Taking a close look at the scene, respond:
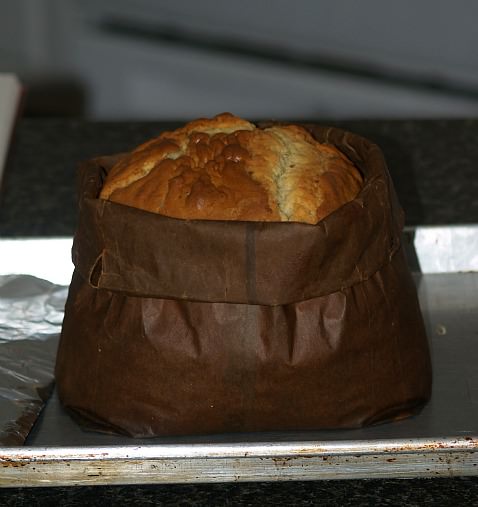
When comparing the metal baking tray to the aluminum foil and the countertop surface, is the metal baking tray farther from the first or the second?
the countertop surface

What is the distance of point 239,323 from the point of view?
3.14ft

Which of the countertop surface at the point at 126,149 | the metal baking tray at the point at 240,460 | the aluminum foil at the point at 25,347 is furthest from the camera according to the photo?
the countertop surface at the point at 126,149

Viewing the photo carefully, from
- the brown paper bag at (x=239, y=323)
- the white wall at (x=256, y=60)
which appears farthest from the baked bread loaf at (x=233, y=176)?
the white wall at (x=256, y=60)

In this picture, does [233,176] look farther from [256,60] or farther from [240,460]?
[256,60]

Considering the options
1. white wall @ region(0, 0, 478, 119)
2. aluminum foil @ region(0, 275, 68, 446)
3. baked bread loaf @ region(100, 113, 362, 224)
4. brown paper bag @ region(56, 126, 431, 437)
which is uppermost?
baked bread loaf @ region(100, 113, 362, 224)

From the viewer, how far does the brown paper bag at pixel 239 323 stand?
938mm

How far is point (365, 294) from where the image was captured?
992 millimetres

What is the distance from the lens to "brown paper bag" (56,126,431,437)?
3.08 ft

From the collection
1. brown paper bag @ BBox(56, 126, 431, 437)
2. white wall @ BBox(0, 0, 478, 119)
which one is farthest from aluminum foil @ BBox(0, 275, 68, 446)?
white wall @ BBox(0, 0, 478, 119)

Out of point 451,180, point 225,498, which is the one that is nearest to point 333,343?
point 225,498

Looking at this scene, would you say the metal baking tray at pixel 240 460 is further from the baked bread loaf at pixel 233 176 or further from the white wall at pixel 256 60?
the white wall at pixel 256 60

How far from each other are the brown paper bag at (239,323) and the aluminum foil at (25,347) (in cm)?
6

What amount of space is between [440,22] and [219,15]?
59 centimetres

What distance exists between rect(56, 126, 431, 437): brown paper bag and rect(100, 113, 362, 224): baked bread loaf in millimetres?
36
